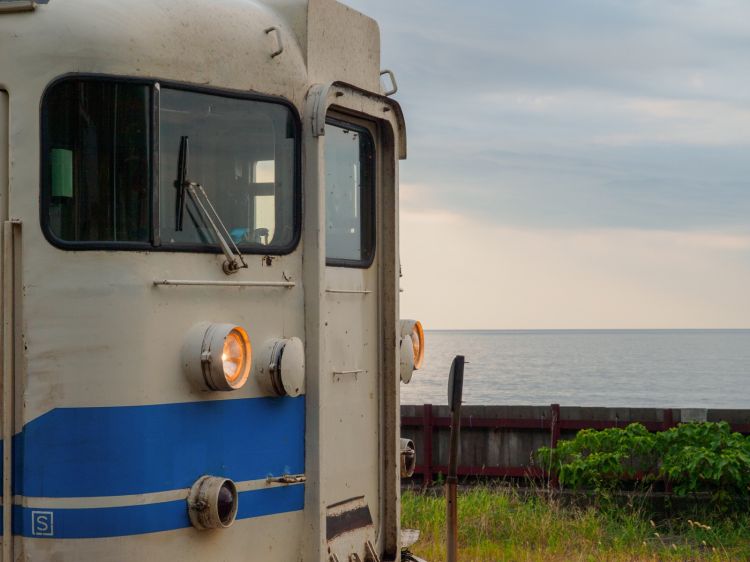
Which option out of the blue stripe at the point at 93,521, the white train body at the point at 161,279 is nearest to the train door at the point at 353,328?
the white train body at the point at 161,279

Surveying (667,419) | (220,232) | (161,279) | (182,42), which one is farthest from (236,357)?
(667,419)

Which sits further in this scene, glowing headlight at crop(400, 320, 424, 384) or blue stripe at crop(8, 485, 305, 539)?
glowing headlight at crop(400, 320, 424, 384)

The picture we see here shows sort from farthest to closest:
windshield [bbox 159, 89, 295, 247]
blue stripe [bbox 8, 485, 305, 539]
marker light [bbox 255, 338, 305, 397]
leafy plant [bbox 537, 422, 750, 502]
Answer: leafy plant [bbox 537, 422, 750, 502], marker light [bbox 255, 338, 305, 397], windshield [bbox 159, 89, 295, 247], blue stripe [bbox 8, 485, 305, 539]

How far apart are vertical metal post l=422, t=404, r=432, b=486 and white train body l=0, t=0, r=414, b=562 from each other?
386 inches

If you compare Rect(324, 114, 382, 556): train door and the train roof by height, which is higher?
the train roof

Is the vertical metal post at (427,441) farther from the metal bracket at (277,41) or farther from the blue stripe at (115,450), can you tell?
the blue stripe at (115,450)

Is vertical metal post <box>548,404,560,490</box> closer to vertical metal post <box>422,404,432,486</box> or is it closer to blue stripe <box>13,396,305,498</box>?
vertical metal post <box>422,404,432,486</box>

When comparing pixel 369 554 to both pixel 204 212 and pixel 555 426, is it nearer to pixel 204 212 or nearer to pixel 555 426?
pixel 204 212

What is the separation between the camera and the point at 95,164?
16.1ft

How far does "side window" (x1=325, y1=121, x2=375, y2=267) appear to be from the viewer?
5.92 m

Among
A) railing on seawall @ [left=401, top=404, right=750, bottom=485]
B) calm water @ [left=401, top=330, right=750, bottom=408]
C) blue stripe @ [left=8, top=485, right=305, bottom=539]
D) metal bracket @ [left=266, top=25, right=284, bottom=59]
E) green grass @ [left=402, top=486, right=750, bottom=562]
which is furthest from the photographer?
calm water @ [left=401, top=330, right=750, bottom=408]

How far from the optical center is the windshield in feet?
16.5

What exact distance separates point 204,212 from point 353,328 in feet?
4.15

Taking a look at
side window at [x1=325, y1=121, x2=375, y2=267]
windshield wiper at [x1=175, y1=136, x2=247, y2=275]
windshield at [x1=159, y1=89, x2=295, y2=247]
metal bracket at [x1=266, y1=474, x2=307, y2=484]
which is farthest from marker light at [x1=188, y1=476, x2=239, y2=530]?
side window at [x1=325, y1=121, x2=375, y2=267]
